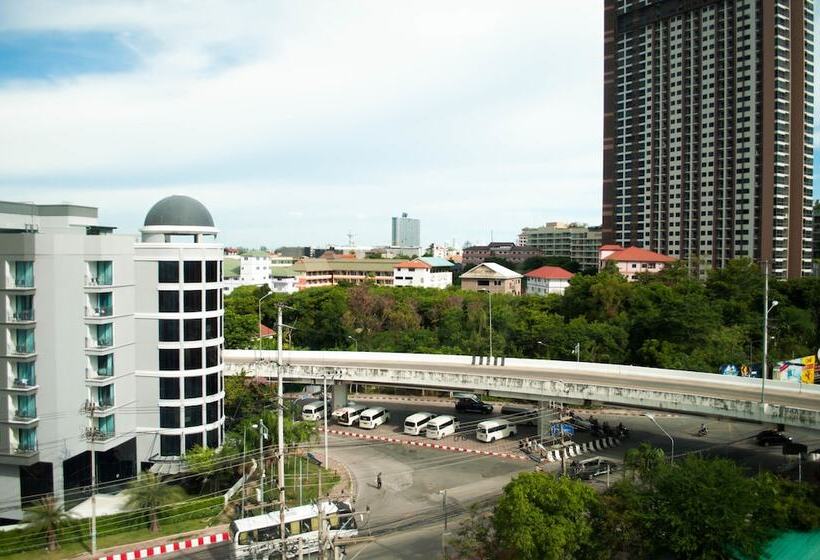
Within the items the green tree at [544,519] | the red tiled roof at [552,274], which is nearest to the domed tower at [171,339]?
the green tree at [544,519]

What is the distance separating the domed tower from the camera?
28.0 metres

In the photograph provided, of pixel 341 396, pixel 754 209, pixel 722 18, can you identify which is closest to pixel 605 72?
pixel 722 18

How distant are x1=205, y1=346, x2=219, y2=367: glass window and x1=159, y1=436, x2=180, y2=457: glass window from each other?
3.34 meters

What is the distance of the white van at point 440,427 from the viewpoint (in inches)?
1326

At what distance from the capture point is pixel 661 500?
60.0 feet

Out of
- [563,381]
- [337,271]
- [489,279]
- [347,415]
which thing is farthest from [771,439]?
[337,271]

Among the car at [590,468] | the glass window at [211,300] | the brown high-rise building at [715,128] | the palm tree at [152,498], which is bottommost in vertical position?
the car at [590,468]

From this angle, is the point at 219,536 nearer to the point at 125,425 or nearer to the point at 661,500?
the point at 125,425

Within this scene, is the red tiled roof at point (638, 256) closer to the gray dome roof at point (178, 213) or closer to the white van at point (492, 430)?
the white van at point (492, 430)

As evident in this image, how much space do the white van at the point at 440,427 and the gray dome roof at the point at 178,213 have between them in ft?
48.5

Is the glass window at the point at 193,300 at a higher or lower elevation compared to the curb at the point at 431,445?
higher

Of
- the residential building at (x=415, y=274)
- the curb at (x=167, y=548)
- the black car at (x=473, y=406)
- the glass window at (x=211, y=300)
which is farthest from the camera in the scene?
the residential building at (x=415, y=274)

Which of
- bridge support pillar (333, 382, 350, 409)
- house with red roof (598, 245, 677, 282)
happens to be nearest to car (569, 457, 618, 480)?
bridge support pillar (333, 382, 350, 409)

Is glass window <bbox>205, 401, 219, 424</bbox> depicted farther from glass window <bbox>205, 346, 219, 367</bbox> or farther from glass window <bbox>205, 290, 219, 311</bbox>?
glass window <bbox>205, 290, 219, 311</bbox>
